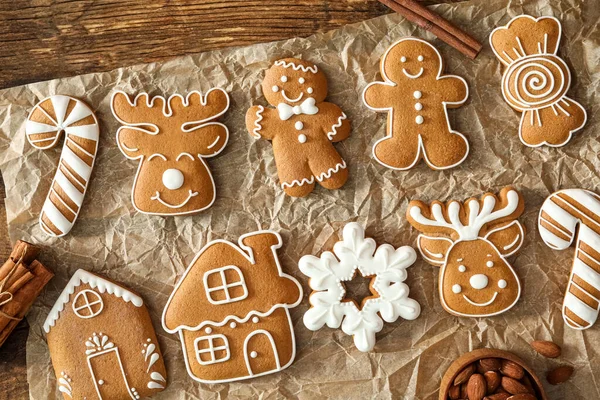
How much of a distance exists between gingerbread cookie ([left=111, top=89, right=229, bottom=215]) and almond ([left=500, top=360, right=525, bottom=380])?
32.9 inches

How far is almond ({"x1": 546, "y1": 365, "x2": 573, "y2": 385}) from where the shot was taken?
58.2 inches

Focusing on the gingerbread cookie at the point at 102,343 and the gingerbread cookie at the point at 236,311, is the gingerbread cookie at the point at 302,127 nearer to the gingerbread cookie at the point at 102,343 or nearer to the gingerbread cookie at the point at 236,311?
the gingerbread cookie at the point at 236,311

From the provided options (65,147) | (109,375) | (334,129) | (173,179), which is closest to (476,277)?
(334,129)

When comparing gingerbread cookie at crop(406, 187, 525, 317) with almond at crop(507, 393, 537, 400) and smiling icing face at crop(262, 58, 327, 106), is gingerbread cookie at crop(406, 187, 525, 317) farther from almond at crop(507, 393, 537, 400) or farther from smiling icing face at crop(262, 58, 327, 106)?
smiling icing face at crop(262, 58, 327, 106)

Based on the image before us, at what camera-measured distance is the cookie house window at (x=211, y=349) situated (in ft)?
4.98

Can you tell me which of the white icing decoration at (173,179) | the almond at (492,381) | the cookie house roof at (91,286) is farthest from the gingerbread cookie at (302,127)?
the almond at (492,381)

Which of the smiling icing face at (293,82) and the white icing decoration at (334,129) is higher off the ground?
the smiling icing face at (293,82)

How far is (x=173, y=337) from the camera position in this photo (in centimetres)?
156

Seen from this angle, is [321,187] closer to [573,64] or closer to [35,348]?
[573,64]

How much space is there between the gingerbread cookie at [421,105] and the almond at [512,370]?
20.0 inches

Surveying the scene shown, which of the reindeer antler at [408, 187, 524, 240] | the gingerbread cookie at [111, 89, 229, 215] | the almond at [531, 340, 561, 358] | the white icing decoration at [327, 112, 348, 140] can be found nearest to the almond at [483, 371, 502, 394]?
the almond at [531, 340, 561, 358]

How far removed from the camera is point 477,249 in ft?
4.88

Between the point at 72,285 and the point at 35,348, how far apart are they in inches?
8.0

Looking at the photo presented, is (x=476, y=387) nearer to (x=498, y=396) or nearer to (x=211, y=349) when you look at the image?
(x=498, y=396)
